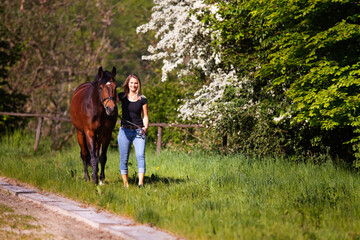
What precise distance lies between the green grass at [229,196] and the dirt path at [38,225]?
26.9 inches

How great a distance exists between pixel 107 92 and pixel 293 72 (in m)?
4.59

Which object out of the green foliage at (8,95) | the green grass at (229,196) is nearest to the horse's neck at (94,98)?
the green grass at (229,196)

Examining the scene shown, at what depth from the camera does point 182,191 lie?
26.1 feet

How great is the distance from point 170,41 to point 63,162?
14.4 feet

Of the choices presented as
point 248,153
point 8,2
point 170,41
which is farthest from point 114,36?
point 248,153

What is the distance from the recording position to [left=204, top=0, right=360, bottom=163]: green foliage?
8969mm

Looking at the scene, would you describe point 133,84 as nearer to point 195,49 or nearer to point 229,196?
point 229,196

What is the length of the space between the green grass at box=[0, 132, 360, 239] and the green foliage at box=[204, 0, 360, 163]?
107cm

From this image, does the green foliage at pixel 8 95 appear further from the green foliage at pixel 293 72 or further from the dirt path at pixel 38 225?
the dirt path at pixel 38 225

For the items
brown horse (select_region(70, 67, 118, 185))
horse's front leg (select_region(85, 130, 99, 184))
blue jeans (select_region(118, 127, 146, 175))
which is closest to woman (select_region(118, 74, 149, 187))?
blue jeans (select_region(118, 127, 146, 175))

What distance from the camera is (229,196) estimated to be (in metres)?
7.58

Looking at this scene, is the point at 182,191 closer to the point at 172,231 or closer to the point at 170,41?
the point at 172,231

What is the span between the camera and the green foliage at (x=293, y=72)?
8969 millimetres

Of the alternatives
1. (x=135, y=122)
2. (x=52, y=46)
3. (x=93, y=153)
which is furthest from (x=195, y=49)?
(x=52, y=46)
